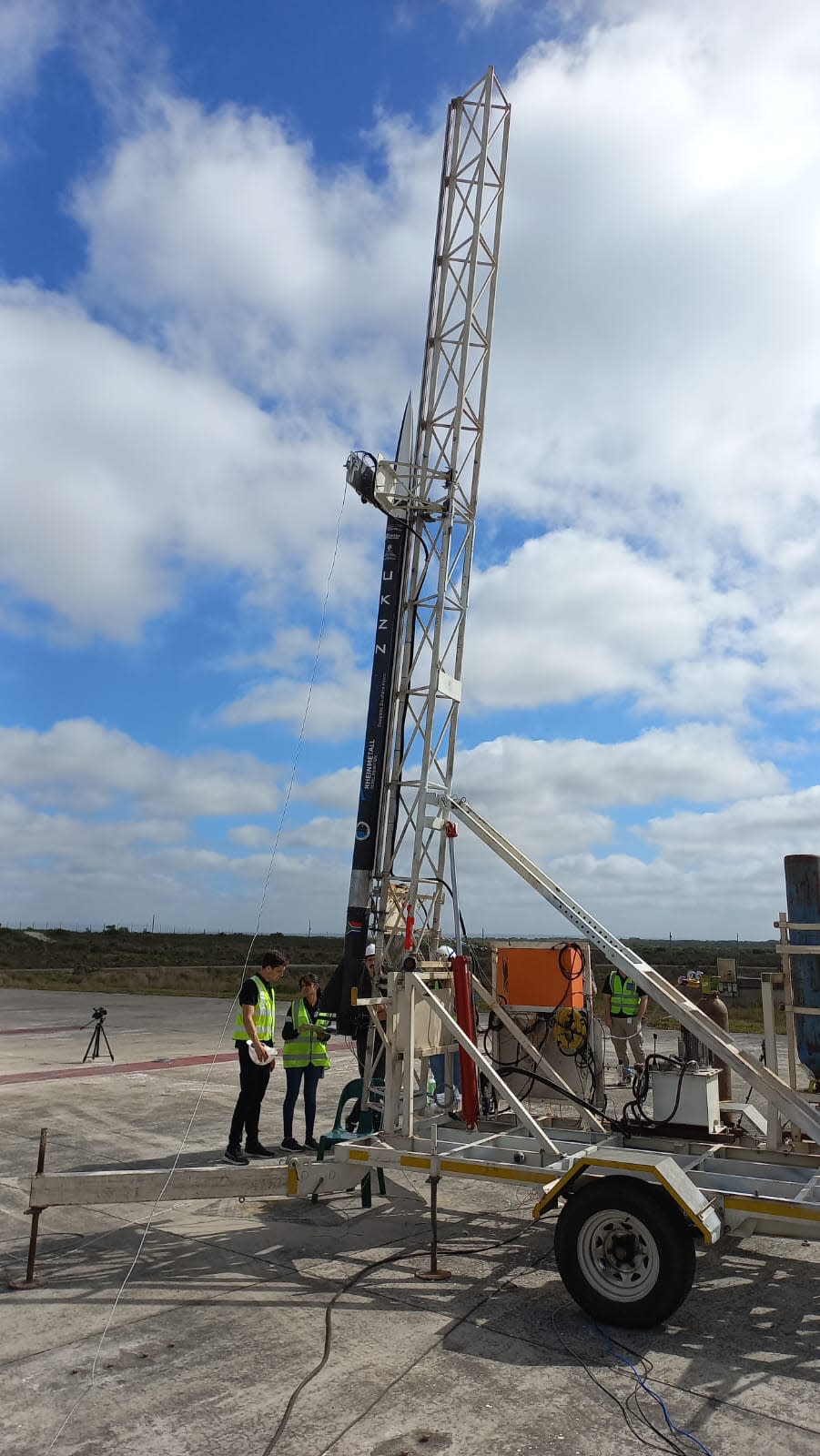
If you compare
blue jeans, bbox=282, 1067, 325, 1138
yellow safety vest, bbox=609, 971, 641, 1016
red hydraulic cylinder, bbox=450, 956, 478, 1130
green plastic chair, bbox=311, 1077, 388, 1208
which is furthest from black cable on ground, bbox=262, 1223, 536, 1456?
yellow safety vest, bbox=609, 971, 641, 1016

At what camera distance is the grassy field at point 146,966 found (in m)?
38.5

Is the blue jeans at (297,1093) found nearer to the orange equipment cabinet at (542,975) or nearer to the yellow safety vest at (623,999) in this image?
the orange equipment cabinet at (542,975)

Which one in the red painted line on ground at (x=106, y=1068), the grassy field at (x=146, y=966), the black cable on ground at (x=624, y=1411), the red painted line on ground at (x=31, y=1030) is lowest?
the black cable on ground at (x=624, y=1411)

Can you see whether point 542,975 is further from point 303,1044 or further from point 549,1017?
point 303,1044

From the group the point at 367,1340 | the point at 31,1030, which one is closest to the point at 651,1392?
the point at 367,1340

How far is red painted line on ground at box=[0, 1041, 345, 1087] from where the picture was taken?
15.3 metres

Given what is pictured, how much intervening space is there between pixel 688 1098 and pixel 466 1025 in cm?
187

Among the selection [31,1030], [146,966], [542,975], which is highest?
[146,966]

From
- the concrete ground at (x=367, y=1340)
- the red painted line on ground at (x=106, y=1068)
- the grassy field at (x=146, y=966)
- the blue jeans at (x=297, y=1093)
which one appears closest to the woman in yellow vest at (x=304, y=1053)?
the blue jeans at (x=297, y=1093)

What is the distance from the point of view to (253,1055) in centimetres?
930

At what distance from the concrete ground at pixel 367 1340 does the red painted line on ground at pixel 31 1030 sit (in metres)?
13.1

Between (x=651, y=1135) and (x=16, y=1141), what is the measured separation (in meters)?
7.02

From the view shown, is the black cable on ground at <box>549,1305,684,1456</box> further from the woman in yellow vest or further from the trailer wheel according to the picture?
the woman in yellow vest

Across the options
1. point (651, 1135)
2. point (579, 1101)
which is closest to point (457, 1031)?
point (579, 1101)
